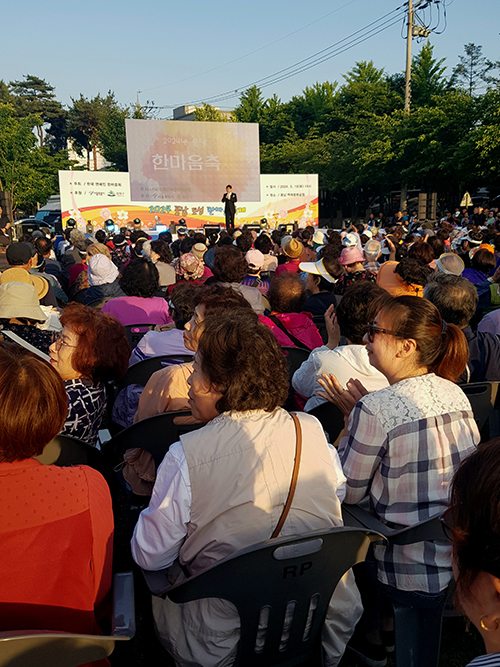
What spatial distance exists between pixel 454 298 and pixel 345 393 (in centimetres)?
127

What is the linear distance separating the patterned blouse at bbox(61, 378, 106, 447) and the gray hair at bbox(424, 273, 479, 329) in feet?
6.22

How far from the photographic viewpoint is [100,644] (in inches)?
45.8

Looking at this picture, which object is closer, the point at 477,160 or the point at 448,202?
the point at 477,160

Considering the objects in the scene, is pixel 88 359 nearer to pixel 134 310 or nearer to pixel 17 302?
pixel 17 302

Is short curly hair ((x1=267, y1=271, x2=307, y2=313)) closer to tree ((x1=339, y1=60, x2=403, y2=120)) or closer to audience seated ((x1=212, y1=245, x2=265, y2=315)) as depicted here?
audience seated ((x1=212, y1=245, x2=265, y2=315))

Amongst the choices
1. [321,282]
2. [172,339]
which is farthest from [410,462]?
[321,282]

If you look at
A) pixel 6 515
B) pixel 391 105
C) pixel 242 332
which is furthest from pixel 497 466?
pixel 391 105

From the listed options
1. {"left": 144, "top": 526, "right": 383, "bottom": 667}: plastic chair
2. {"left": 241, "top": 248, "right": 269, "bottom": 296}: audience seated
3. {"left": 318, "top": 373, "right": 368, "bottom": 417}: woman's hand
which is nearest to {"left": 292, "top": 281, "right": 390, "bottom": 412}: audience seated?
{"left": 318, "top": 373, "right": 368, "bottom": 417}: woman's hand

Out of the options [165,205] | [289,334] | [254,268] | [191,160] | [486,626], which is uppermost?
[191,160]

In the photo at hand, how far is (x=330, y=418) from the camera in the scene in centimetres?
246

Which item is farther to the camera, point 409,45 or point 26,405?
point 409,45

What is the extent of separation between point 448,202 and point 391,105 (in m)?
9.92

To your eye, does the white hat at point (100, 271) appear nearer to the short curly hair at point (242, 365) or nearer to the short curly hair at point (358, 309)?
the short curly hair at point (358, 309)

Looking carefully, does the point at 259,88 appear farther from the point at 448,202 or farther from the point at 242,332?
the point at 242,332
